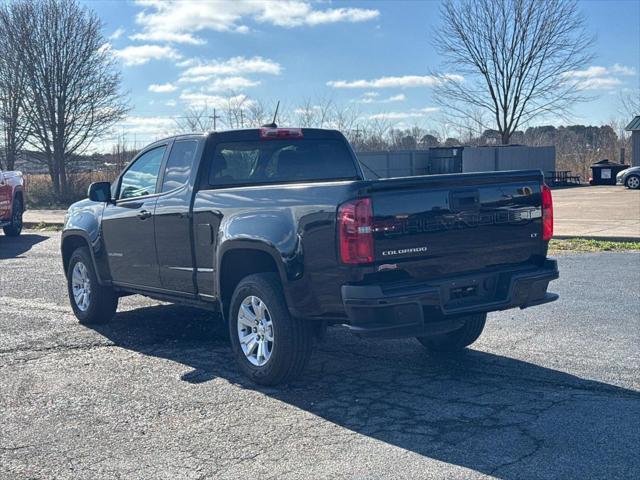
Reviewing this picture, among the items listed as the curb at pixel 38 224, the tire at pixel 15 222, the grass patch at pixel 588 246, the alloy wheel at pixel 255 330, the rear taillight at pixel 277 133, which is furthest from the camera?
the curb at pixel 38 224

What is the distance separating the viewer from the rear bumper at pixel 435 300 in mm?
5266

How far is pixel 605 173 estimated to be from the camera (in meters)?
37.2

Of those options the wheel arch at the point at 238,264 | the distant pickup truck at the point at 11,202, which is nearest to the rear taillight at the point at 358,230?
the wheel arch at the point at 238,264

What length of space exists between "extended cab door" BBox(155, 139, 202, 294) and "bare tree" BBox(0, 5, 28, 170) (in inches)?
967

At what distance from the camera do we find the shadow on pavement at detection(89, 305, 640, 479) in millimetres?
4586

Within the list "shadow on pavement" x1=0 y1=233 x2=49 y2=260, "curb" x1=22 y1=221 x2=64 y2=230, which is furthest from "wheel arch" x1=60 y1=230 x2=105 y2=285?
"curb" x1=22 y1=221 x2=64 y2=230

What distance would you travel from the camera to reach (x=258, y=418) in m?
5.39

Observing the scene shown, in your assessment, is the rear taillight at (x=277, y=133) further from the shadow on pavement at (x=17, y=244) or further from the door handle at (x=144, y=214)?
the shadow on pavement at (x=17, y=244)

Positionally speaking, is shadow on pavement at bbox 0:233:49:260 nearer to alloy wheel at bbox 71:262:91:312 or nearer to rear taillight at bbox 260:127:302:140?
alloy wheel at bbox 71:262:91:312

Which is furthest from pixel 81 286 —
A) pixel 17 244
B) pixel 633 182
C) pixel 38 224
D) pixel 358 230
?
pixel 633 182

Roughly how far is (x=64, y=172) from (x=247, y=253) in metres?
26.0

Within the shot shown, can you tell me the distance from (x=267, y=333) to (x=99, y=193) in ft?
9.35

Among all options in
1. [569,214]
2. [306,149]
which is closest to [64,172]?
[569,214]

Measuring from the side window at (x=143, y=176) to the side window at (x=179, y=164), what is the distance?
0.21m
